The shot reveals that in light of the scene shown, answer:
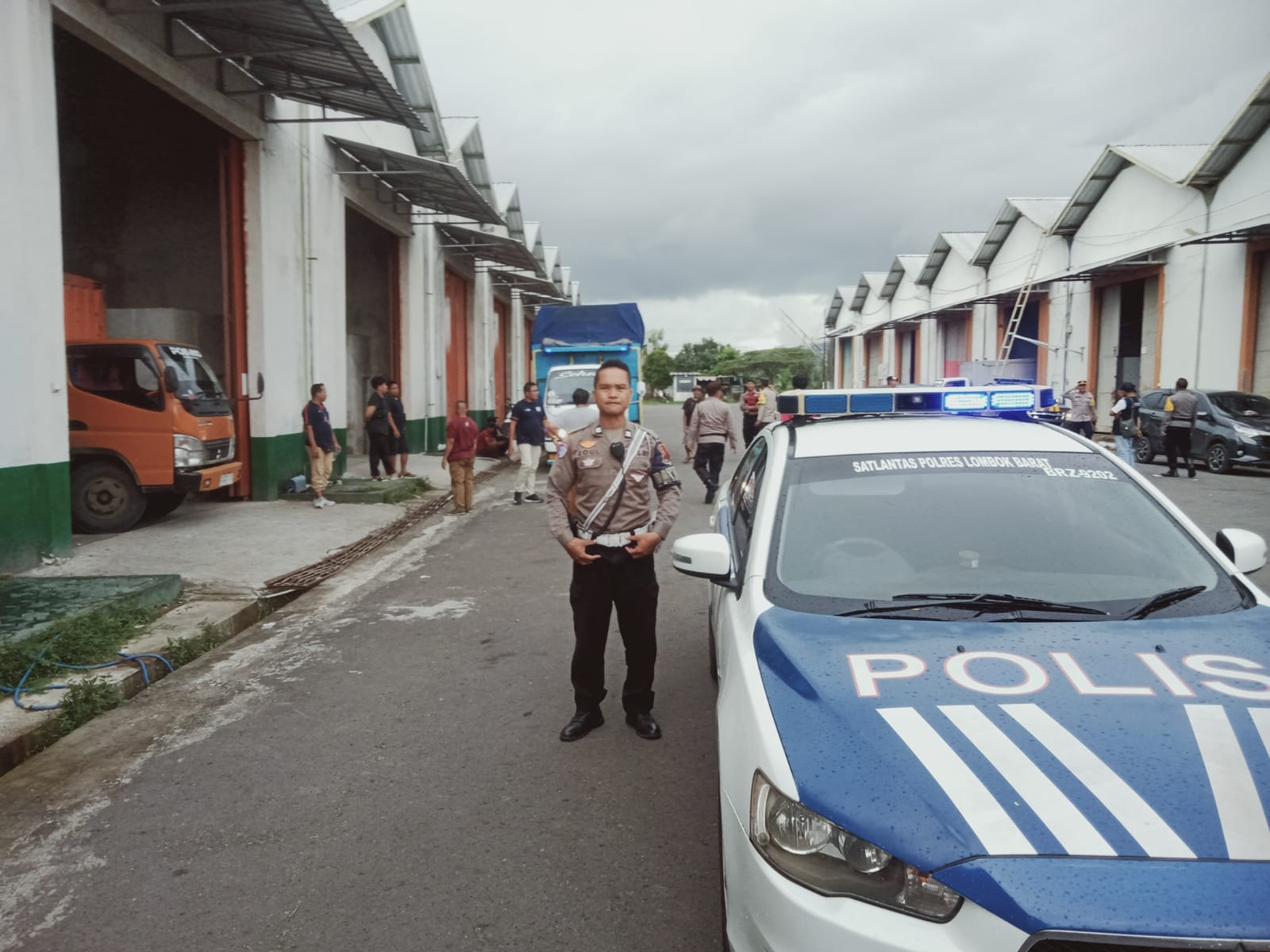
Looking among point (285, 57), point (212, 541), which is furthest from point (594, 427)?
point (285, 57)

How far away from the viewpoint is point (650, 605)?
4.65 metres

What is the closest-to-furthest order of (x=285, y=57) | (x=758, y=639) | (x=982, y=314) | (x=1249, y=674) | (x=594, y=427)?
1. (x=1249, y=674)
2. (x=758, y=639)
3. (x=594, y=427)
4. (x=285, y=57)
5. (x=982, y=314)

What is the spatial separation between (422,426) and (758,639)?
60.8 feet

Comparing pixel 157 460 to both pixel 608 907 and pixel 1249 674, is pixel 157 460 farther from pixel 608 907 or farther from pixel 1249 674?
pixel 1249 674

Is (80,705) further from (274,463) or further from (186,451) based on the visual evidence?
(274,463)

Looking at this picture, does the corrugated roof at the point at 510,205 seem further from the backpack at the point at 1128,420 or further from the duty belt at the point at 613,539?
the duty belt at the point at 613,539

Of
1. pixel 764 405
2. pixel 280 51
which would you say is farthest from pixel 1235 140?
pixel 280 51

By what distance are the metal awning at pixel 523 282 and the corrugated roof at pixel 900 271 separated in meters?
17.8

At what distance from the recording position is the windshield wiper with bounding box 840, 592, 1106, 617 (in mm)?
3039

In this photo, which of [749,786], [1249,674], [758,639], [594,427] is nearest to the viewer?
[749,786]

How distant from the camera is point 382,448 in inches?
611

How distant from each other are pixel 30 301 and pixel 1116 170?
2810 centimetres

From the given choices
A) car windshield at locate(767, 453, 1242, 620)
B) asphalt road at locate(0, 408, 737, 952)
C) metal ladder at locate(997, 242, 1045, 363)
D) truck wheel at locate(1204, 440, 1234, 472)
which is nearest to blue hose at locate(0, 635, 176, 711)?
asphalt road at locate(0, 408, 737, 952)

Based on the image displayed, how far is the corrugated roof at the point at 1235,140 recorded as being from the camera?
819 inches
